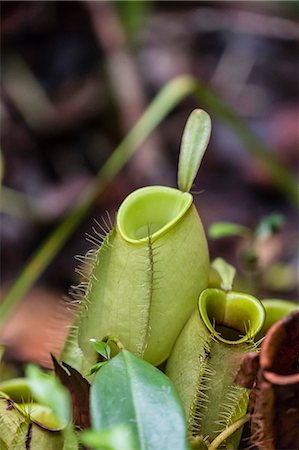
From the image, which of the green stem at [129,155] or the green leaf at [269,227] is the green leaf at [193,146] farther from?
the green stem at [129,155]

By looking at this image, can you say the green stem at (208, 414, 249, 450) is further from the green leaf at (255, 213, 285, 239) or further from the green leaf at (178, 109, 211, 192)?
the green leaf at (255, 213, 285, 239)

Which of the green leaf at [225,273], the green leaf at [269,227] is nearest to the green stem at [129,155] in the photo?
the green leaf at [269,227]

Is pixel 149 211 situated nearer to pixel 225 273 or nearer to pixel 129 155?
pixel 225 273

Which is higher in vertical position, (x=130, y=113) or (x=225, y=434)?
(x=225, y=434)

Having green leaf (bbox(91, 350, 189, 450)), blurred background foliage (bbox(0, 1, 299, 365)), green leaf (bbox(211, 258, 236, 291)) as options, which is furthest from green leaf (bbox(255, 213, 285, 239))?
blurred background foliage (bbox(0, 1, 299, 365))

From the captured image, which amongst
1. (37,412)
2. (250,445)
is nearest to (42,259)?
(37,412)

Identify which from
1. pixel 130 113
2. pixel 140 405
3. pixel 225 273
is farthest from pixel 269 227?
pixel 130 113

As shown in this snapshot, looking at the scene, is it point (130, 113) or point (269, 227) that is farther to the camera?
point (130, 113)
